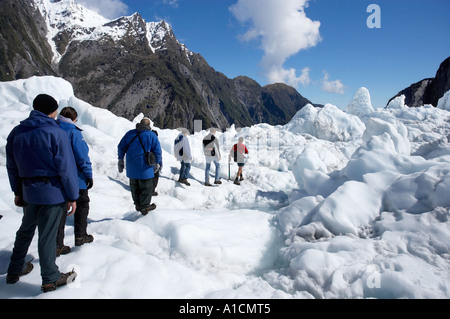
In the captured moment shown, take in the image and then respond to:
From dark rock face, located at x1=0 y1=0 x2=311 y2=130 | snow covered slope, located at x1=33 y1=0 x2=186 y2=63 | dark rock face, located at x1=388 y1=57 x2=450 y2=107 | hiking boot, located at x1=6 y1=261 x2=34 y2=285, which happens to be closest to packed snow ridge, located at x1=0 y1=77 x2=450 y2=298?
hiking boot, located at x1=6 y1=261 x2=34 y2=285

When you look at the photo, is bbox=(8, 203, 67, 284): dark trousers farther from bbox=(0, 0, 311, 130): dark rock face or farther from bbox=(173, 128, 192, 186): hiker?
bbox=(0, 0, 311, 130): dark rock face

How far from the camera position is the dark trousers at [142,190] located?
15.2 feet

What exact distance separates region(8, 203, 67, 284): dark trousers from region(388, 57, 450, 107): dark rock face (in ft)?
298

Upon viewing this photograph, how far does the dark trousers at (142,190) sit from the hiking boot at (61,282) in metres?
2.05

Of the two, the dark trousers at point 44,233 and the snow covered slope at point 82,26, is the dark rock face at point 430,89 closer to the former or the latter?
the dark trousers at point 44,233

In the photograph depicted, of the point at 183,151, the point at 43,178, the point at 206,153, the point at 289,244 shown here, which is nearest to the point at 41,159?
the point at 43,178

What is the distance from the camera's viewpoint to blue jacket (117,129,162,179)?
457 cm

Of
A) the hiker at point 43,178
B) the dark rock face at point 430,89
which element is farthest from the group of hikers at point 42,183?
the dark rock face at point 430,89

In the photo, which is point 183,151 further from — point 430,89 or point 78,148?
point 430,89

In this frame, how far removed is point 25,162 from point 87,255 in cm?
152

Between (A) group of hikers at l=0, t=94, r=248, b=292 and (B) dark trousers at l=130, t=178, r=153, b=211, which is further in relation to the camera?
(B) dark trousers at l=130, t=178, r=153, b=211

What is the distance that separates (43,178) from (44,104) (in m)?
0.78

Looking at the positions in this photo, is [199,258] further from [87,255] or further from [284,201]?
[284,201]
